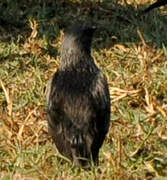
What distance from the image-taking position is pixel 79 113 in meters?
4.96

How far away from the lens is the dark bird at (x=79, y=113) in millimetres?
4961

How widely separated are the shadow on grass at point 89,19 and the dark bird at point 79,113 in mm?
2871

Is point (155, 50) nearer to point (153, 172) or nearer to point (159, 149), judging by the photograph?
point (159, 149)

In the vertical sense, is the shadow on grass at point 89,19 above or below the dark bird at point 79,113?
above

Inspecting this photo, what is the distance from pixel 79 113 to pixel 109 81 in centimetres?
196

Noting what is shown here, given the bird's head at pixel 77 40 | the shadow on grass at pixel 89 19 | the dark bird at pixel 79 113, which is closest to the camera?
the dark bird at pixel 79 113

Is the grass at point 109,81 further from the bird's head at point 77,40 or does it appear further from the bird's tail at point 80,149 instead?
the bird's head at point 77,40

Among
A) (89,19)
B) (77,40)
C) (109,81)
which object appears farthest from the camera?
(89,19)

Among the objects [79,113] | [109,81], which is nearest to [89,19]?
[109,81]

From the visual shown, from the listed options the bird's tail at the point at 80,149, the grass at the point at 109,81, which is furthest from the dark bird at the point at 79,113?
the grass at the point at 109,81

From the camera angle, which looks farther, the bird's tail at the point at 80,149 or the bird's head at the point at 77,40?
the bird's head at the point at 77,40

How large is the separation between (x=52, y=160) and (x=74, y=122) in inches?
17.8

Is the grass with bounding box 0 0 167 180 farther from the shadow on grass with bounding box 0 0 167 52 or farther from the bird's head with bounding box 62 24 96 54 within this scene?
the bird's head with bounding box 62 24 96 54

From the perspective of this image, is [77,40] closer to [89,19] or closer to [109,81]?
[109,81]
